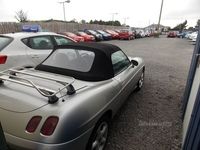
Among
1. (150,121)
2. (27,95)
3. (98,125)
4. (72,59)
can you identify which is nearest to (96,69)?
(72,59)

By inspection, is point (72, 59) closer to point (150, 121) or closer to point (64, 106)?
point (64, 106)

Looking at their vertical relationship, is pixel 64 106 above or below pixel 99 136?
above

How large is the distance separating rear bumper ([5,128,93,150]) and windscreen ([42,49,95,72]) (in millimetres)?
1095

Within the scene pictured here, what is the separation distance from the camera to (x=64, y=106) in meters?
1.87

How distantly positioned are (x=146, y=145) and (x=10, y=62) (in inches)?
148

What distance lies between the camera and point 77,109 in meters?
1.90

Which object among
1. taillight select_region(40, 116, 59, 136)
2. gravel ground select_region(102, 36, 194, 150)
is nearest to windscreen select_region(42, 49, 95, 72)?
taillight select_region(40, 116, 59, 136)

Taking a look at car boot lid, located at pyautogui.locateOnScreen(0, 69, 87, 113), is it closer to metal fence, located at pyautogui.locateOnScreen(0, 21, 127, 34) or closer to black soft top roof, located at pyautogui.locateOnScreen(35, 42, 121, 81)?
black soft top roof, located at pyautogui.locateOnScreen(35, 42, 121, 81)

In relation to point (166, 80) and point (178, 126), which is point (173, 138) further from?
point (166, 80)

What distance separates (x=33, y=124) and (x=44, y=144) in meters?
0.24

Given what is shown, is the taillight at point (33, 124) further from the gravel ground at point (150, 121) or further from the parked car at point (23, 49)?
the parked car at point (23, 49)

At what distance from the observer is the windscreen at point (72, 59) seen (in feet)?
9.24

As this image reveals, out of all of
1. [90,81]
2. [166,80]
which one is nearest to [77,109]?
[90,81]

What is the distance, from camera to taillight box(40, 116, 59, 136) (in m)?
1.76
